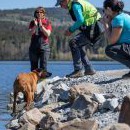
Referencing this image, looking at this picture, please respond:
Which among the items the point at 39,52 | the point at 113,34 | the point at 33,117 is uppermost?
the point at 113,34

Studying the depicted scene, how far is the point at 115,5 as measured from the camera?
12727mm

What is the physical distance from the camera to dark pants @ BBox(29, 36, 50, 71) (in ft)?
49.6

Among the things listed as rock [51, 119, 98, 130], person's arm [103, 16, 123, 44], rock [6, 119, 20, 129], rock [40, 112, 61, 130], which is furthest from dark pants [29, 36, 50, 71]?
rock [51, 119, 98, 130]

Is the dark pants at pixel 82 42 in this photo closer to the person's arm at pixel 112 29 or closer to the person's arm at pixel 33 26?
the person's arm at pixel 33 26

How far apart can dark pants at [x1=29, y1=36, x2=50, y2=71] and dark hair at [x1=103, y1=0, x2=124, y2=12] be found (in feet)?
9.05

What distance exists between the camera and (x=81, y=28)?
48.3 feet

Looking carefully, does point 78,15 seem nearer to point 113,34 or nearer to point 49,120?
point 113,34

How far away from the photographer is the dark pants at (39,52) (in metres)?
15.1

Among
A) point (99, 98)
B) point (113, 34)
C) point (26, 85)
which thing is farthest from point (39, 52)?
point (99, 98)

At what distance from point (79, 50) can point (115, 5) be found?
239cm

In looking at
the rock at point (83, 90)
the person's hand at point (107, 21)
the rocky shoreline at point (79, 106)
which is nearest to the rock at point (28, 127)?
the rocky shoreline at point (79, 106)

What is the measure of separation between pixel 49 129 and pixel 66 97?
2.02 meters

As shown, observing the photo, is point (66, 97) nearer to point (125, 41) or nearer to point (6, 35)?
point (125, 41)

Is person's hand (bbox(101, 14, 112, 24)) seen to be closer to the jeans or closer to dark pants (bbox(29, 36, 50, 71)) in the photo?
the jeans
